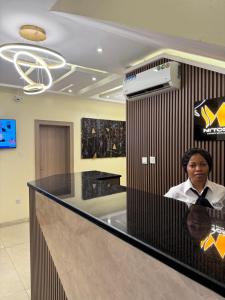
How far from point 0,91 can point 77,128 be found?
188 centimetres

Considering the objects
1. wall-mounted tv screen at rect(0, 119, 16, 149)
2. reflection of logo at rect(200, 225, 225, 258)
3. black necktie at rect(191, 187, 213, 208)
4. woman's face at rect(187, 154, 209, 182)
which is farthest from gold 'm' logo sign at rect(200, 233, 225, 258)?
wall-mounted tv screen at rect(0, 119, 16, 149)

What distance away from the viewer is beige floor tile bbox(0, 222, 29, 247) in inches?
164

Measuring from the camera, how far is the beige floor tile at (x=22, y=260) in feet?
9.81

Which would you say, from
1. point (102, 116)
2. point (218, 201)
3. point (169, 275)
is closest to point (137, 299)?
point (169, 275)

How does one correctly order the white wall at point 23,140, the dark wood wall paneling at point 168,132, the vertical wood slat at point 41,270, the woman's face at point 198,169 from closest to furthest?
the vertical wood slat at point 41,270, the woman's face at point 198,169, the dark wood wall paneling at point 168,132, the white wall at point 23,140

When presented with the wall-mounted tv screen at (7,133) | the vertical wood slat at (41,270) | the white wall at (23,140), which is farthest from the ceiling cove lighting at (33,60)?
the vertical wood slat at (41,270)

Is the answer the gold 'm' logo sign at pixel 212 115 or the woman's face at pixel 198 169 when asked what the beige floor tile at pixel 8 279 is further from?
the gold 'm' logo sign at pixel 212 115

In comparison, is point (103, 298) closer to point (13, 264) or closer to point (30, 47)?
point (30, 47)

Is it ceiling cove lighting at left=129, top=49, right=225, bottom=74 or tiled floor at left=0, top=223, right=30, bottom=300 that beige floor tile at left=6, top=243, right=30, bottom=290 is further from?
ceiling cove lighting at left=129, top=49, right=225, bottom=74

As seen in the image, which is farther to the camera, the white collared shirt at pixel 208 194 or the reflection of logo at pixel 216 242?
the white collared shirt at pixel 208 194

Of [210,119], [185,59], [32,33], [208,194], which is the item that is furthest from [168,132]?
[32,33]

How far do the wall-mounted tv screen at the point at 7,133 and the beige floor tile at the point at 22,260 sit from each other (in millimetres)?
2076

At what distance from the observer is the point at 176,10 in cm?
195

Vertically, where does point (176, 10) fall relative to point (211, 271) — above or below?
above
